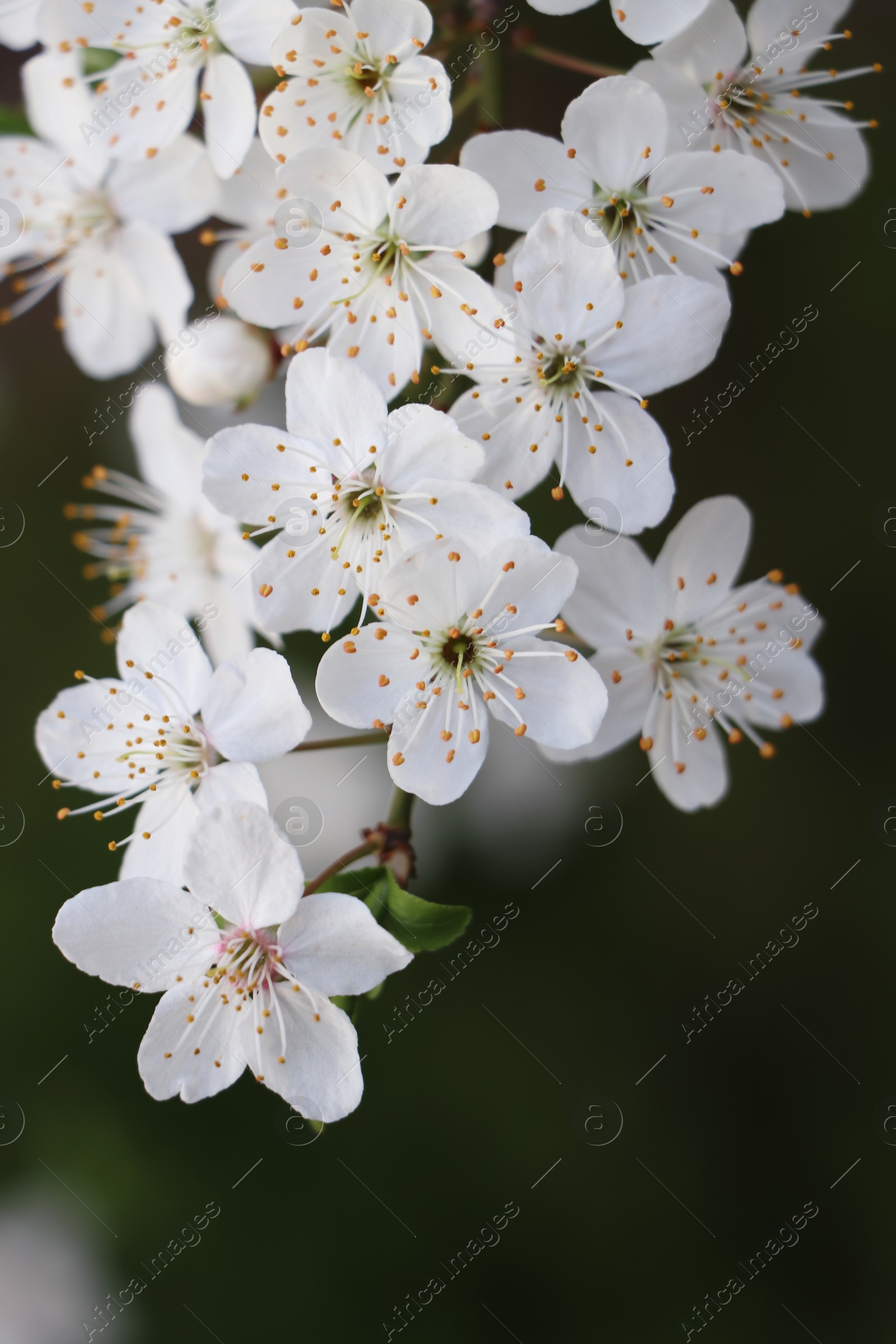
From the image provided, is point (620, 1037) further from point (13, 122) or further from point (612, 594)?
point (13, 122)

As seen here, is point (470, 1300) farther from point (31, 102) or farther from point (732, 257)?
point (31, 102)

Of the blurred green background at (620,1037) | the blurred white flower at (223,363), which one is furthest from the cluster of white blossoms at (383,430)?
the blurred green background at (620,1037)

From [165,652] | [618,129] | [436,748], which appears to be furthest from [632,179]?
[165,652]

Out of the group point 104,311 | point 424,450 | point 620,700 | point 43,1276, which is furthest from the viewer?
point 43,1276

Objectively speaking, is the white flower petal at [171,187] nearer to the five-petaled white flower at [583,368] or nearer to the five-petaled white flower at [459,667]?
the five-petaled white flower at [583,368]

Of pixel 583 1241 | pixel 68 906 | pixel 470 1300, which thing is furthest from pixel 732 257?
pixel 470 1300

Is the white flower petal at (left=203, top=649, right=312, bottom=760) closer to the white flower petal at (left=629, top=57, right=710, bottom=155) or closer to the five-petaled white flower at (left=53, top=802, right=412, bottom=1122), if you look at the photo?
the five-petaled white flower at (left=53, top=802, right=412, bottom=1122)
